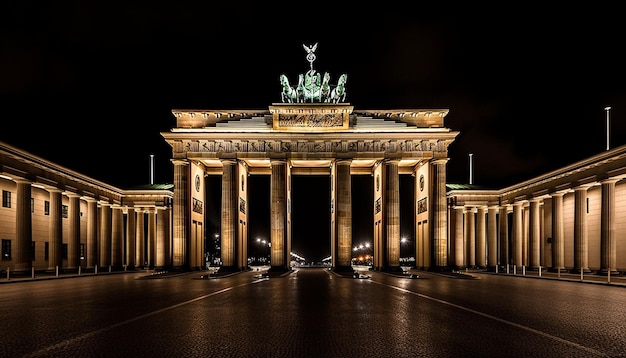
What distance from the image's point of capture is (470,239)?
64.9 meters

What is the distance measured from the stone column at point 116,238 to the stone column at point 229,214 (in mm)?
16104

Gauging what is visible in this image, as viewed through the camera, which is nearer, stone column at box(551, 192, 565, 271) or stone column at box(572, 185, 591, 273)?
stone column at box(572, 185, 591, 273)

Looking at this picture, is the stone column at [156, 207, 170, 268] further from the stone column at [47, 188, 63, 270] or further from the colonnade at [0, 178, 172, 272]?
the stone column at [47, 188, 63, 270]

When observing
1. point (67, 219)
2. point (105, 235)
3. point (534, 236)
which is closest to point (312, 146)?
point (534, 236)

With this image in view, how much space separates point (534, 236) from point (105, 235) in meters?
46.4

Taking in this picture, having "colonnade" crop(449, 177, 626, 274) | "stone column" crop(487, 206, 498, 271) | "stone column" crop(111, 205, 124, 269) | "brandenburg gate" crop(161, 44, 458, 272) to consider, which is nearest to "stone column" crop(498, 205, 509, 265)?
"colonnade" crop(449, 177, 626, 274)

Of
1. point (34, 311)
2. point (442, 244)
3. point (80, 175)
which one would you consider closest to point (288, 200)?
point (442, 244)

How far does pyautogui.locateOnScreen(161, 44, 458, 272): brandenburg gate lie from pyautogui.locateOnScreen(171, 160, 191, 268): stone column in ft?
0.32

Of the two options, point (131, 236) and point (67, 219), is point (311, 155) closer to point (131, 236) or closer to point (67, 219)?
point (131, 236)

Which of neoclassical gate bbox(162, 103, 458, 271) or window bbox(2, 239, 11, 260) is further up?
neoclassical gate bbox(162, 103, 458, 271)

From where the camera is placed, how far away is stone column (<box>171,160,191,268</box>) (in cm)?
5175

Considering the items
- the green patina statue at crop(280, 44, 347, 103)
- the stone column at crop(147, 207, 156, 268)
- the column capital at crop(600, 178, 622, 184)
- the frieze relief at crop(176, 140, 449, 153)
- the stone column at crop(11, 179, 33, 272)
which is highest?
the green patina statue at crop(280, 44, 347, 103)

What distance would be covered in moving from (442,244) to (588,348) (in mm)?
43313

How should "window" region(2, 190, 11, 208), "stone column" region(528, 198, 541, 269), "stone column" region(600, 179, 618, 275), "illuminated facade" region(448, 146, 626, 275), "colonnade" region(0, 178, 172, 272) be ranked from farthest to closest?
1. "stone column" region(528, 198, 541, 269)
2. "window" region(2, 190, 11, 208)
3. "colonnade" region(0, 178, 172, 272)
4. "illuminated facade" region(448, 146, 626, 275)
5. "stone column" region(600, 179, 618, 275)
